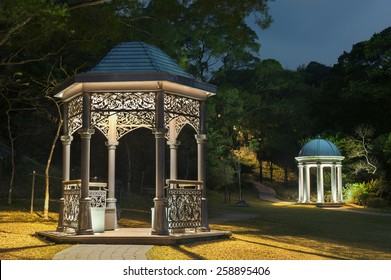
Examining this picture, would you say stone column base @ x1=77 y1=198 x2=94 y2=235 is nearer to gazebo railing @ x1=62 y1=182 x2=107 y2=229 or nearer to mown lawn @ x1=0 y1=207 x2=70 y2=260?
gazebo railing @ x1=62 y1=182 x2=107 y2=229

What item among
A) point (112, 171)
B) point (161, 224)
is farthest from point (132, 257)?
point (112, 171)

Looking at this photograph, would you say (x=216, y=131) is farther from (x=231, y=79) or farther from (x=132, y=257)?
(x=132, y=257)

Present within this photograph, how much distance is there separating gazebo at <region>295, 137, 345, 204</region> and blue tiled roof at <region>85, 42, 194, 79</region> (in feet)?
90.4

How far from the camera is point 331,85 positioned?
5097 centimetres

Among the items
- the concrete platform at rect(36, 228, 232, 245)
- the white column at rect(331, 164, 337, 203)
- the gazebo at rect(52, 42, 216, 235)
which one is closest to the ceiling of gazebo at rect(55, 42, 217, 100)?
the gazebo at rect(52, 42, 216, 235)

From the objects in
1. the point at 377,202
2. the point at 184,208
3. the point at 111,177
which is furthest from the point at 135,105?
the point at 377,202

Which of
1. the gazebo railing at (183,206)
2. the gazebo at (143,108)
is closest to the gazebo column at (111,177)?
the gazebo at (143,108)

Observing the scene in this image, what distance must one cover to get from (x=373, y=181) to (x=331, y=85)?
48.5ft

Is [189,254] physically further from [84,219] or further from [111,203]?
[111,203]

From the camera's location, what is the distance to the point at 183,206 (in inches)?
501

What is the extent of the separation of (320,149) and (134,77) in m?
30.0

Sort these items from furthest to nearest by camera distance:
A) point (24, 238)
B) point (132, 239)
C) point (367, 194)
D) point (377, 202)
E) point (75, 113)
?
point (367, 194), point (377, 202), point (75, 113), point (24, 238), point (132, 239)

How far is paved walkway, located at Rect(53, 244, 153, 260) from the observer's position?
9742mm

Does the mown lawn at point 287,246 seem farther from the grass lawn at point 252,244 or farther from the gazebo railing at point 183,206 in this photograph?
the gazebo railing at point 183,206
